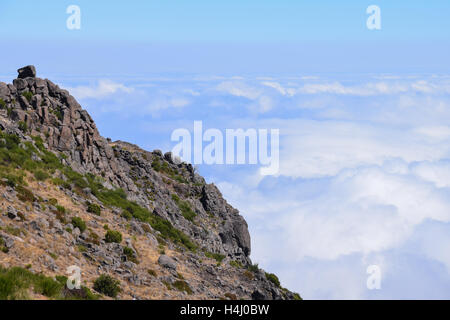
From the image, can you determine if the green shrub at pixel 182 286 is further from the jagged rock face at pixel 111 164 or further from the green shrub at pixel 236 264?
the jagged rock face at pixel 111 164

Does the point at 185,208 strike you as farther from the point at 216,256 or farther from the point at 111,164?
the point at 216,256

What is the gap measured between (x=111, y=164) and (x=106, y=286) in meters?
27.9

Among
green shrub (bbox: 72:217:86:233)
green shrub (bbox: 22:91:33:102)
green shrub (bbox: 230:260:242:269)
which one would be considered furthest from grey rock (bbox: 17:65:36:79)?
green shrub (bbox: 230:260:242:269)

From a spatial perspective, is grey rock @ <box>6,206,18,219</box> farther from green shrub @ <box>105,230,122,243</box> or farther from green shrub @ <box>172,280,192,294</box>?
green shrub @ <box>172,280,192,294</box>

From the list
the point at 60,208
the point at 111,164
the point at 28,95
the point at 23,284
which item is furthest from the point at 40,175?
the point at 23,284

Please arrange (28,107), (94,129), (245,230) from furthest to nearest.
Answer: (245,230) < (94,129) < (28,107)

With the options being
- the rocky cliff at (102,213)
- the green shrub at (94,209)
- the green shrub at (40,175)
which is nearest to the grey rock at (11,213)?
the rocky cliff at (102,213)

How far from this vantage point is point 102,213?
36906 mm

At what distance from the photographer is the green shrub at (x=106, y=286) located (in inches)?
977

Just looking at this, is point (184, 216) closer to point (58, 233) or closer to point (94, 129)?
point (94, 129)

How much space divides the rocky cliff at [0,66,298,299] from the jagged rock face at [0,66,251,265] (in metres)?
0.14

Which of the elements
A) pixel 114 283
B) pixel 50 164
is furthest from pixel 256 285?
pixel 50 164
